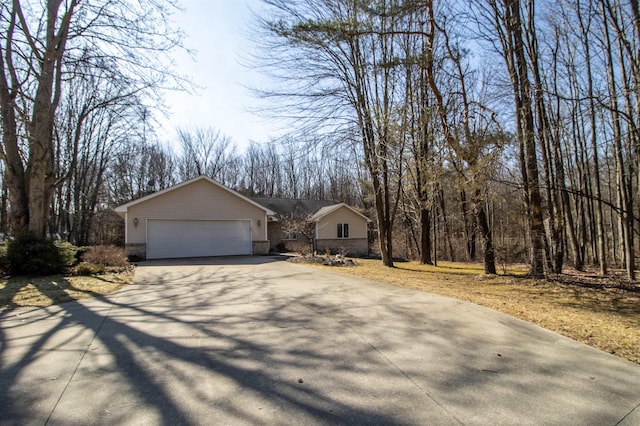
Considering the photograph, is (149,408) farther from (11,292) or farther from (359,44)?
(359,44)

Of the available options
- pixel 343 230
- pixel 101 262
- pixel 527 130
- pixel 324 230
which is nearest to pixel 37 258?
pixel 101 262

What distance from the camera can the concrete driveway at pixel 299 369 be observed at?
8.59 ft

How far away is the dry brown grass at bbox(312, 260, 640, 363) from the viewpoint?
184 inches

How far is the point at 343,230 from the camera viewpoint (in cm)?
2659

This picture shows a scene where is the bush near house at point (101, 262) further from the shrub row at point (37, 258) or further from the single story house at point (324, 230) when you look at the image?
the single story house at point (324, 230)

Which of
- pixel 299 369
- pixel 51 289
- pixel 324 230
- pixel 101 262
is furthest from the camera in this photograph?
pixel 324 230

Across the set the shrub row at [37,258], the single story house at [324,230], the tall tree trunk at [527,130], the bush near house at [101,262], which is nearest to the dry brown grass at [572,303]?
the tall tree trunk at [527,130]

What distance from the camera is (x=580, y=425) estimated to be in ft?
8.26

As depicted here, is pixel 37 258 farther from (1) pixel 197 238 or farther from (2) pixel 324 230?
(2) pixel 324 230

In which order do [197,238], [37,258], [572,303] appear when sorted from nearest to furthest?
1. [572,303]
2. [37,258]
3. [197,238]

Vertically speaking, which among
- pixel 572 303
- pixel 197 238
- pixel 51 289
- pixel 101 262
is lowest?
pixel 572 303

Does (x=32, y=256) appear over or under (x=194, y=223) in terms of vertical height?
under

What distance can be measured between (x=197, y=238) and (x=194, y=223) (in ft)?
2.71

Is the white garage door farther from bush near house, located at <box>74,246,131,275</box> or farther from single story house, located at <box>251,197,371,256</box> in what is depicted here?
single story house, located at <box>251,197,371,256</box>
